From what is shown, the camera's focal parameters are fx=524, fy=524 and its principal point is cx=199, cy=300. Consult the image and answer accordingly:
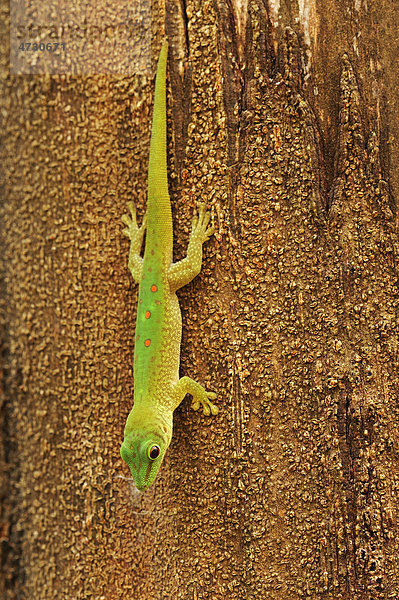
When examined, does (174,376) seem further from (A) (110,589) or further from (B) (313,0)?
(B) (313,0)

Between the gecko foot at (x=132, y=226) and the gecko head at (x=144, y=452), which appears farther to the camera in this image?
the gecko foot at (x=132, y=226)

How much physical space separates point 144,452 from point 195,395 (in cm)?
28

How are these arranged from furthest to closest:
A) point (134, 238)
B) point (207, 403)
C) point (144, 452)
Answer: point (134, 238) < point (207, 403) < point (144, 452)

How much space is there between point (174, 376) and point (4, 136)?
1.44 metres

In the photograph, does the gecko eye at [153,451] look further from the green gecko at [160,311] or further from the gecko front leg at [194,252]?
the gecko front leg at [194,252]

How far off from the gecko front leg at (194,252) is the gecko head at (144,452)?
580mm

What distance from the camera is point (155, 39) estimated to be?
2.07 metres

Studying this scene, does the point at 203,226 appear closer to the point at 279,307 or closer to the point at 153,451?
the point at 279,307

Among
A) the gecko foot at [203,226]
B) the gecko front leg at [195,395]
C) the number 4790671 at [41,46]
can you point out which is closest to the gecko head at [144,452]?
the gecko front leg at [195,395]

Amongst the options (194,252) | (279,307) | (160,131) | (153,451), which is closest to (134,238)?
(194,252)

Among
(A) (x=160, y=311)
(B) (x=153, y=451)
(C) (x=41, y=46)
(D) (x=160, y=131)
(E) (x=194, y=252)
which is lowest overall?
(B) (x=153, y=451)

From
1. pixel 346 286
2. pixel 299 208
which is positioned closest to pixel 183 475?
pixel 346 286

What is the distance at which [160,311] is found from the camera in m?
2.01

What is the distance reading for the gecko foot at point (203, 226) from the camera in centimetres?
201
